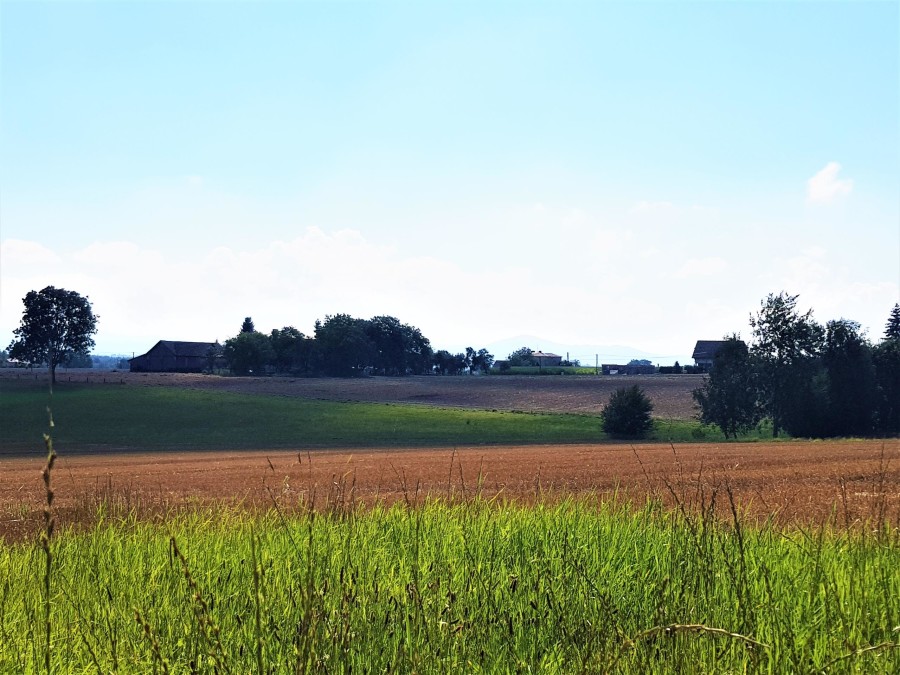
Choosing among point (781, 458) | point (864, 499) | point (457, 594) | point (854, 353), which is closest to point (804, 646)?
point (457, 594)

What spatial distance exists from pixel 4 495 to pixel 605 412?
43.5 metres

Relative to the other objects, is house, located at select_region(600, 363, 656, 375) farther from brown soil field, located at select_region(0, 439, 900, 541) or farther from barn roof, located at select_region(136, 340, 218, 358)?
brown soil field, located at select_region(0, 439, 900, 541)

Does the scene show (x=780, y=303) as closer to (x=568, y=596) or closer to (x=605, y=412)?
(x=605, y=412)

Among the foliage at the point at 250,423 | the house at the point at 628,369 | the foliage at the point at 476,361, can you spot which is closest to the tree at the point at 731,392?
the foliage at the point at 250,423

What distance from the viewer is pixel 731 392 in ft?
195

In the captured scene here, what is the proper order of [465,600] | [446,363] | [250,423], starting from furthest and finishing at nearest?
1. [446,363]
2. [250,423]
3. [465,600]

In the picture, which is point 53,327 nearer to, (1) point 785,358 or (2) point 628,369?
(1) point 785,358

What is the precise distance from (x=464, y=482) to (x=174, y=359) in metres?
146

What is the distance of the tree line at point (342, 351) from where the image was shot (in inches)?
A: 5089

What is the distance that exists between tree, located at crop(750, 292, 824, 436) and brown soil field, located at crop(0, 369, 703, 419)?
1243 centimetres

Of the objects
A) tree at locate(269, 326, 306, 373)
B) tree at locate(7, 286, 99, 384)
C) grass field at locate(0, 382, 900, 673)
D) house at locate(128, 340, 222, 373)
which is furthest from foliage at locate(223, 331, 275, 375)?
grass field at locate(0, 382, 900, 673)

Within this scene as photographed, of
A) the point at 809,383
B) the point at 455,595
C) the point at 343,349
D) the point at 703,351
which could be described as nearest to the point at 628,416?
the point at 809,383

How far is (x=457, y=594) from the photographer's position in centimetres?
671

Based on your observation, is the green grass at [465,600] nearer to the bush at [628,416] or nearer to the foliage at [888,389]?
the bush at [628,416]
